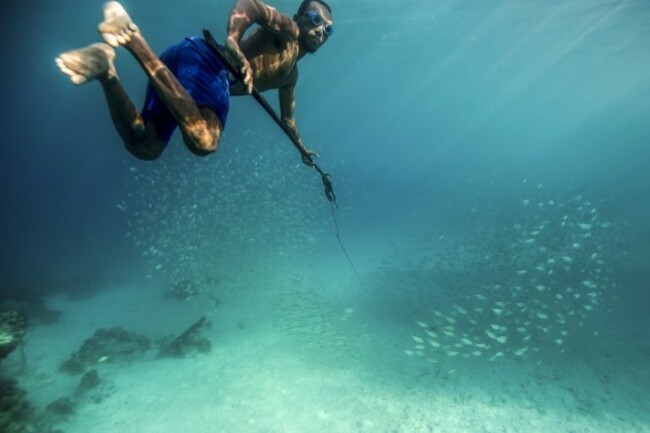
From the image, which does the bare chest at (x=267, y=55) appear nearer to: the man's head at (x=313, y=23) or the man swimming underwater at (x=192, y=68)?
the man swimming underwater at (x=192, y=68)

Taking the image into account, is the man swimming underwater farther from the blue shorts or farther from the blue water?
the blue water

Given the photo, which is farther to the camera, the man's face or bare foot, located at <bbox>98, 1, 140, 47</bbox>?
the man's face

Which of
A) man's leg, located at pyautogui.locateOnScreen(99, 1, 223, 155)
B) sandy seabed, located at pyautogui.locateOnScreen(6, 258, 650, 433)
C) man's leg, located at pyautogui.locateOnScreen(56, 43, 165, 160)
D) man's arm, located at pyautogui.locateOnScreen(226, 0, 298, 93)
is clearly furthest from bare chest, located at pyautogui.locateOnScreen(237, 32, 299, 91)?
sandy seabed, located at pyautogui.locateOnScreen(6, 258, 650, 433)

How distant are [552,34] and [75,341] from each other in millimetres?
36595

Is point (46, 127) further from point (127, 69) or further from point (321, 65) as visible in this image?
point (321, 65)

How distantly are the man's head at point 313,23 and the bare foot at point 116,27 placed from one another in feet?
5.89

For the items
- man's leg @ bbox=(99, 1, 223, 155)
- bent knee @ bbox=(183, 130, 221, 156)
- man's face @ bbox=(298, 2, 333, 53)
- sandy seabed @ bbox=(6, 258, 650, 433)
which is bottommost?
sandy seabed @ bbox=(6, 258, 650, 433)

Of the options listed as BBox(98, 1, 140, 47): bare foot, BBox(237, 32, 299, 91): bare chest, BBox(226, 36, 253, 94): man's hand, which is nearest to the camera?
BBox(98, 1, 140, 47): bare foot

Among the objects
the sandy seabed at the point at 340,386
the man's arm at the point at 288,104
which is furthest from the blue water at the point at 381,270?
the man's arm at the point at 288,104

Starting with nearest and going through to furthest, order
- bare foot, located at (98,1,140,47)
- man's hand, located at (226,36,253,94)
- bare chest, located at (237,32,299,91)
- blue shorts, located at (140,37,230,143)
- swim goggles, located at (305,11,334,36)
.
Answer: bare foot, located at (98,1,140,47) → man's hand, located at (226,36,253,94) → blue shorts, located at (140,37,230,143) → bare chest, located at (237,32,299,91) → swim goggles, located at (305,11,334,36)

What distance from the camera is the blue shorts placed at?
297 cm

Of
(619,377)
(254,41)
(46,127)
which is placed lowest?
(619,377)

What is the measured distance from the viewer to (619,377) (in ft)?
29.3

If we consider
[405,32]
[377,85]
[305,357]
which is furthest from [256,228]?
[377,85]
